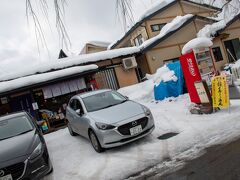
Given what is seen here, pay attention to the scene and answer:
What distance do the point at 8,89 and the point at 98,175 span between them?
10168 millimetres

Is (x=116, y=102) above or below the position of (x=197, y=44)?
below

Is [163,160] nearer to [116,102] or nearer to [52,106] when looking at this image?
[116,102]

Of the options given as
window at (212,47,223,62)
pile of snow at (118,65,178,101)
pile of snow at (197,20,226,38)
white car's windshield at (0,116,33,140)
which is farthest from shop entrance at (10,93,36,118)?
window at (212,47,223,62)

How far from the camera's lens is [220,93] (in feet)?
26.9

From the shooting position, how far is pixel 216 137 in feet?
20.4

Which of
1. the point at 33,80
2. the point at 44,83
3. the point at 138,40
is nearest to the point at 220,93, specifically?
the point at 44,83

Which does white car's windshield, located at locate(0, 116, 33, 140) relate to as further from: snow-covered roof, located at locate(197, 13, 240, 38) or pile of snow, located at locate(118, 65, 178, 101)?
snow-covered roof, located at locate(197, 13, 240, 38)

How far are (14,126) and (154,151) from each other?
13.2 feet

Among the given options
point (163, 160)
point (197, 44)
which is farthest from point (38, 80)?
point (163, 160)

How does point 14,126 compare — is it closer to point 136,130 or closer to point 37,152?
point 37,152

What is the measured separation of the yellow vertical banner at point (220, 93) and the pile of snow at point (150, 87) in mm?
5419

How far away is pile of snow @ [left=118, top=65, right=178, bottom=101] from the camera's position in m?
14.3

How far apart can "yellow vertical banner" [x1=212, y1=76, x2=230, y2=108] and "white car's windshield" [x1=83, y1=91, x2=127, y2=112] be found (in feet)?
9.22

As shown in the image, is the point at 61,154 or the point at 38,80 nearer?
the point at 61,154
